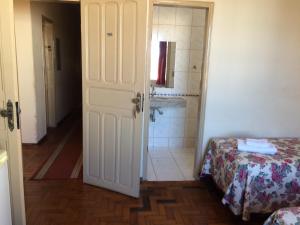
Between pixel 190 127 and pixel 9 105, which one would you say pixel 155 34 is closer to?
pixel 190 127

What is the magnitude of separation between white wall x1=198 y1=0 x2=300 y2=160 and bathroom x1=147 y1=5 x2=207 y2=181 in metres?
0.68

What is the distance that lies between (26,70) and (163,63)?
6.35 feet

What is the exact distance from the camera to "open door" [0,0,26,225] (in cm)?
151

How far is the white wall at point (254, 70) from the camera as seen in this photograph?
2.75 m

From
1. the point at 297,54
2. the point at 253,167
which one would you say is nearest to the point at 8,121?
the point at 253,167

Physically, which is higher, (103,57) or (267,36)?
(267,36)

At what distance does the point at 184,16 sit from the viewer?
3.67 meters

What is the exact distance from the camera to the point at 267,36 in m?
2.83

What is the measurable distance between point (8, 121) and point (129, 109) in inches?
42.4

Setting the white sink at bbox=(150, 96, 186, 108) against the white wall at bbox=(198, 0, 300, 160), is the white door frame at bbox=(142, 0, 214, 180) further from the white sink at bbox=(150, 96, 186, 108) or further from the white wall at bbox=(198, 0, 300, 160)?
the white sink at bbox=(150, 96, 186, 108)

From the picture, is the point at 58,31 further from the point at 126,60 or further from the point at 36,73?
the point at 126,60

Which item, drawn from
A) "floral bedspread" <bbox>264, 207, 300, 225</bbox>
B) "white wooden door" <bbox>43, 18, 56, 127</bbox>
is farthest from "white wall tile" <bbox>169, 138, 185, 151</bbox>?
"floral bedspread" <bbox>264, 207, 300, 225</bbox>

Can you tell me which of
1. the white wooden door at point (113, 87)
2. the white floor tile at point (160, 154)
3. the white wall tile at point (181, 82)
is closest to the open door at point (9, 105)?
the white wooden door at point (113, 87)

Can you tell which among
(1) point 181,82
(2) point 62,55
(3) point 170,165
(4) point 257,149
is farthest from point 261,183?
(2) point 62,55
